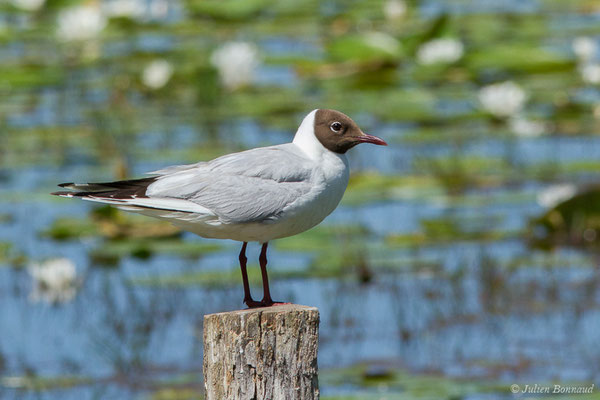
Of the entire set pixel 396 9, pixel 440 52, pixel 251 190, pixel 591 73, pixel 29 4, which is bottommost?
pixel 251 190

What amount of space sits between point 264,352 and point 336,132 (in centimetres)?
96

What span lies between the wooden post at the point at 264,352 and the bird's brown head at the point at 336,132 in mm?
741

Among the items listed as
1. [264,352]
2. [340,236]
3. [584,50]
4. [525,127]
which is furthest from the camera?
[584,50]

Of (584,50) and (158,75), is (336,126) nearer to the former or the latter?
(158,75)

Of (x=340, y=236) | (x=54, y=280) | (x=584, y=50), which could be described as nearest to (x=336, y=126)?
(x=54, y=280)

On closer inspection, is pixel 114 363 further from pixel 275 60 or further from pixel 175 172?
pixel 275 60

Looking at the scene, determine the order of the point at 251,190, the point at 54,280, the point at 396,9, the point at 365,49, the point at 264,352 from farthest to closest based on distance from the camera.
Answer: the point at 396,9, the point at 365,49, the point at 54,280, the point at 251,190, the point at 264,352

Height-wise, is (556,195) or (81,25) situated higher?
(81,25)

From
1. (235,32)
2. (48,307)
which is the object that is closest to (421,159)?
(48,307)

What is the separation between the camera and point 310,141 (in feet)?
14.8

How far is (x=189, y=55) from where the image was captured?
14.5 m

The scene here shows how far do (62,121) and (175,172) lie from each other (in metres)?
7.95

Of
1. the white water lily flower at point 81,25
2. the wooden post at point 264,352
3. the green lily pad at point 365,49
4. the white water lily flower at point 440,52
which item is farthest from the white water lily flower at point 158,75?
the wooden post at point 264,352

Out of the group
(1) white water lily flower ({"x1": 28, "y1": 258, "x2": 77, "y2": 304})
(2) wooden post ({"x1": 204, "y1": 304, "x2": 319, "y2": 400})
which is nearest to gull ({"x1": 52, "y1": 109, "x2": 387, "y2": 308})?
(2) wooden post ({"x1": 204, "y1": 304, "x2": 319, "y2": 400})
